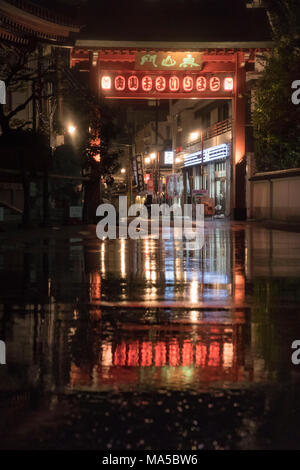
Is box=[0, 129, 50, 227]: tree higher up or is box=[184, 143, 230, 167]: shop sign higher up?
box=[184, 143, 230, 167]: shop sign

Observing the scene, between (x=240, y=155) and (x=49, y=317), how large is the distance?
115ft

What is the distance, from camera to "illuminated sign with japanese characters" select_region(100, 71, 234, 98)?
1634 inches

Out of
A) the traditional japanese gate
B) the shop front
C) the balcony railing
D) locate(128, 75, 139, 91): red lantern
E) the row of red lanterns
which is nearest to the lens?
the traditional japanese gate

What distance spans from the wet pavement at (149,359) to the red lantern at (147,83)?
29012 mm

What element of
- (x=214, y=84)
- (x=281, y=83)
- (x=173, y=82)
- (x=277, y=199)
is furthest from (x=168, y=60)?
(x=281, y=83)

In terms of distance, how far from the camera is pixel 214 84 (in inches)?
Answer: 1662

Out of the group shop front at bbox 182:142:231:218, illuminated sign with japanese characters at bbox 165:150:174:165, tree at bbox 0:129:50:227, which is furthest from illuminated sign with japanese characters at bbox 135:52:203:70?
illuminated sign with japanese characters at bbox 165:150:174:165

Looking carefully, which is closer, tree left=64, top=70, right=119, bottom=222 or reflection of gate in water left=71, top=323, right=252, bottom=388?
reflection of gate in water left=71, top=323, right=252, bottom=388

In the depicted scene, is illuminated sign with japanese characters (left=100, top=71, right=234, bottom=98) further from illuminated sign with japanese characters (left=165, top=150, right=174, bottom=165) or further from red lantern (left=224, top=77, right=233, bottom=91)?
illuminated sign with japanese characters (left=165, top=150, right=174, bottom=165)

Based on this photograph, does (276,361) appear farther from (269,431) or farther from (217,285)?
(217,285)

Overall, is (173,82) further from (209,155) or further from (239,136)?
(209,155)

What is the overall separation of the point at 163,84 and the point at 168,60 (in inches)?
54.7

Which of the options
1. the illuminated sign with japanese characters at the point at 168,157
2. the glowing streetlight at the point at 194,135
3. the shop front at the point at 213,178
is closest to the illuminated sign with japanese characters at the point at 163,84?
the shop front at the point at 213,178

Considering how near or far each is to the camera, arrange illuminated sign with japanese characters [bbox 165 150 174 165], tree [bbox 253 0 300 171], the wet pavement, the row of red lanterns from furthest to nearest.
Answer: illuminated sign with japanese characters [bbox 165 150 174 165]
the row of red lanterns
tree [bbox 253 0 300 171]
the wet pavement
